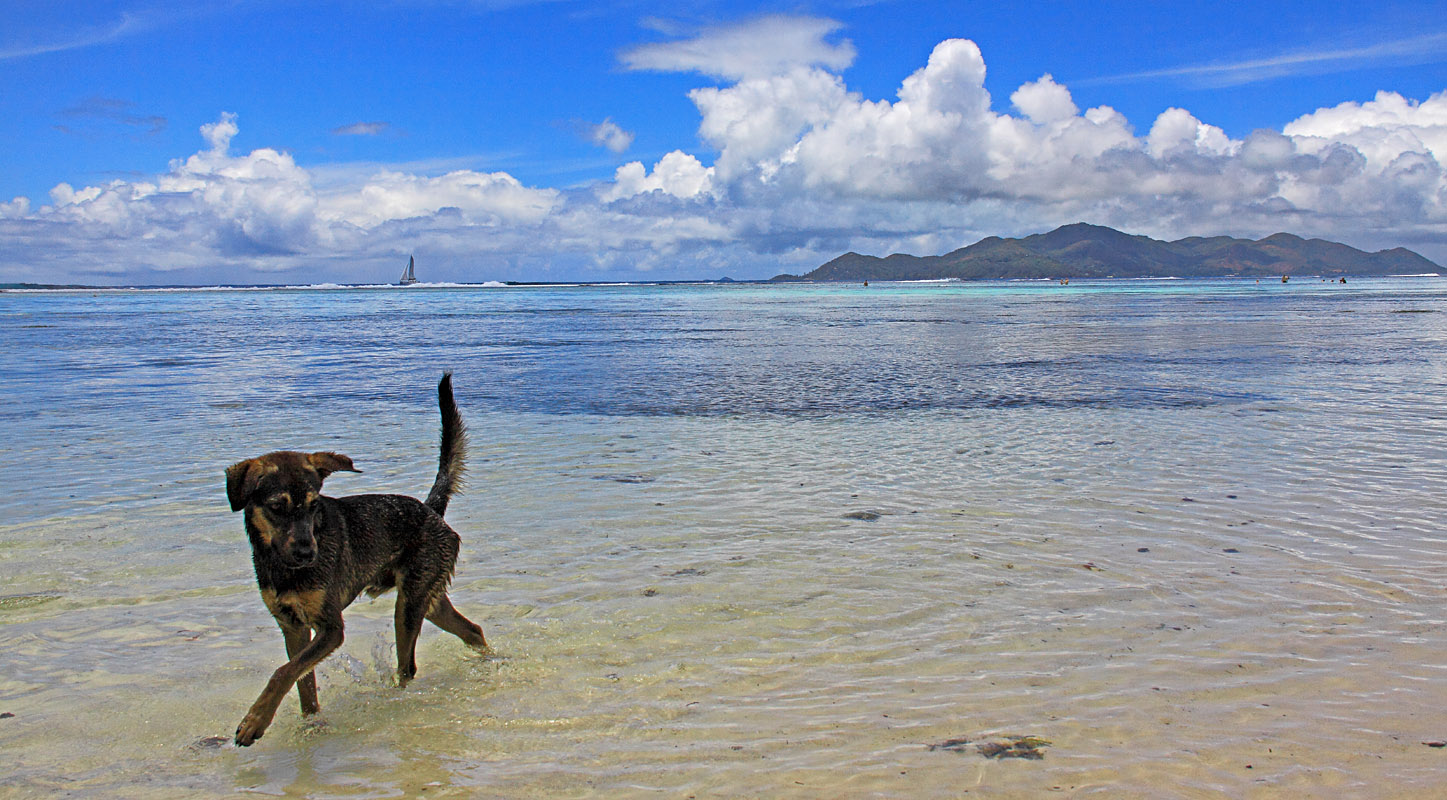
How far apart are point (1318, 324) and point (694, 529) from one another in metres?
35.6

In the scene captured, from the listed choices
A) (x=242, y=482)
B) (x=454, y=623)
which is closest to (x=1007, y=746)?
(x=454, y=623)

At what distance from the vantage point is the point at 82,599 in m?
6.07

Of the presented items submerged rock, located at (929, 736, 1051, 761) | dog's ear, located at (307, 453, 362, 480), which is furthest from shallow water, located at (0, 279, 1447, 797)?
dog's ear, located at (307, 453, 362, 480)

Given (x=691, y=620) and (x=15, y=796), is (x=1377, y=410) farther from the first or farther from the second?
(x=15, y=796)

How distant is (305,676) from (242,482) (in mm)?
996

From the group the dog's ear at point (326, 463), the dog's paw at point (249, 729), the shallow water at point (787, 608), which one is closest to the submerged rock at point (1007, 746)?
the shallow water at point (787, 608)

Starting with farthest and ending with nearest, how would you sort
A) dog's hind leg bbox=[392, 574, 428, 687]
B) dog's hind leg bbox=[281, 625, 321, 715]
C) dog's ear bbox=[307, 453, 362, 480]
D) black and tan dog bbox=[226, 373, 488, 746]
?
dog's hind leg bbox=[392, 574, 428, 687] → dog's ear bbox=[307, 453, 362, 480] → dog's hind leg bbox=[281, 625, 321, 715] → black and tan dog bbox=[226, 373, 488, 746]

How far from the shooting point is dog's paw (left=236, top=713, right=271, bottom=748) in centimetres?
405

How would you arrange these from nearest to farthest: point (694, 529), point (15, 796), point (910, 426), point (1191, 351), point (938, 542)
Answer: point (15, 796) → point (938, 542) → point (694, 529) → point (910, 426) → point (1191, 351)

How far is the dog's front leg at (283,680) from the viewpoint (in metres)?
4.07

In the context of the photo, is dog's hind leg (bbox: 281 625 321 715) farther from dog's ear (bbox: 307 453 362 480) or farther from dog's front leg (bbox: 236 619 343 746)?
dog's ear (bbox: 307 453 362 480)

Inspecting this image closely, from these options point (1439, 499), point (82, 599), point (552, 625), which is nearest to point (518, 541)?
point (552, 625)

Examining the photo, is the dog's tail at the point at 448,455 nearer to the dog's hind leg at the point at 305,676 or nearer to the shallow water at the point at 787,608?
the shallow water at the point at 787,608

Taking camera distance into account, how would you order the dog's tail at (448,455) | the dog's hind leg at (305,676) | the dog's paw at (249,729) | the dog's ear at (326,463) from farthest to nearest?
the dog's tail at (448,455) → the dog's ear at (326,463) → the dog's hind leg at (305,676) → the dog's paw at (249,729)
